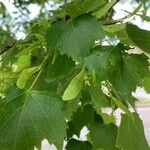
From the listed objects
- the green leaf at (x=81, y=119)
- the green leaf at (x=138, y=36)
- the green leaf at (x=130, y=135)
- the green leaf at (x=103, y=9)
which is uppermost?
the green leaf at (x=103, y=9)

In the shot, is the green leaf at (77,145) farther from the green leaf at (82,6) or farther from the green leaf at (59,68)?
the green leaf at (82,6)

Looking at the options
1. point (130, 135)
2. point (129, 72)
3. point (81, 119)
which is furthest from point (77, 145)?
point (129, 72)

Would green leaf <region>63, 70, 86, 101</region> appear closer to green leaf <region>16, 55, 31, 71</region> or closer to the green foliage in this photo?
the green foliage

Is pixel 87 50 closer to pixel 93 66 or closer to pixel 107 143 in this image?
pixel 93 66

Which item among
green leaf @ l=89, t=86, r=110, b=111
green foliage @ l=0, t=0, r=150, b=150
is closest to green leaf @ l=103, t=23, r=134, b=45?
green foliage @ l=0, t=0, r=150, b=150

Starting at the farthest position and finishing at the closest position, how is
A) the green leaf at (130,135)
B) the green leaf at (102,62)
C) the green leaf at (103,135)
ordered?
the green leaf at (103,135)
the green leaf at (130,135)
the green leaf at (102,62)

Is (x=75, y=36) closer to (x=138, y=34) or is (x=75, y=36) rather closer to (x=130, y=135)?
(x=138, y=34)

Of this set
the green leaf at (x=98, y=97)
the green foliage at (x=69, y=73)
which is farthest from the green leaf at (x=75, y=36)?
the green leaf at (x=98, y=97)
